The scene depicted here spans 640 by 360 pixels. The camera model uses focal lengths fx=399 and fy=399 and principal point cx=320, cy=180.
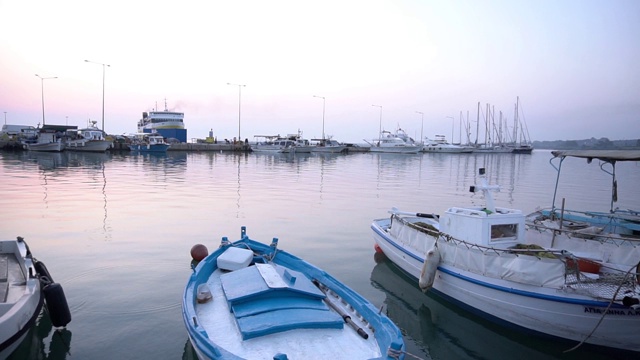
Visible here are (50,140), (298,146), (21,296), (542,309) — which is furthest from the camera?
(298,146)

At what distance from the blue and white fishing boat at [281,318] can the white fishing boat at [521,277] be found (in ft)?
12.1

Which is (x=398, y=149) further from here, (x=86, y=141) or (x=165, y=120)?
(x=86, y=141)

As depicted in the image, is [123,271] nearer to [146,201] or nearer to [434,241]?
[434,241]

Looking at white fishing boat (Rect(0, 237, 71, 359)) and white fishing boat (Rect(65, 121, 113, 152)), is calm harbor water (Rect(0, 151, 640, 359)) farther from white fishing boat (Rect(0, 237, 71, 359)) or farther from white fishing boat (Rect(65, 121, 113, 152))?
white fishing boat (Rect(65, 121, 113, 152))

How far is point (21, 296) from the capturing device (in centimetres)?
737

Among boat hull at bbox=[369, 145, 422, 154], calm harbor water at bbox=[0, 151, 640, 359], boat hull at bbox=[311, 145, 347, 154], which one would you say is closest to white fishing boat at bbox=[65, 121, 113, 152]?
calm harbor water at bbox=[0, 151, 640, 359]

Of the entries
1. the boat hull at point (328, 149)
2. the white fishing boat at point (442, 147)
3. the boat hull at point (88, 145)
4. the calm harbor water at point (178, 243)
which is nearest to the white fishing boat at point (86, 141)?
the boat hull at point (88, 145)

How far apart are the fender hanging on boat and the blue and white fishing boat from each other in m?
3.20

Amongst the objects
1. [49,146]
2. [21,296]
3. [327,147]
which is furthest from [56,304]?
[327,147]

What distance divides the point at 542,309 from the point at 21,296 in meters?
10.3

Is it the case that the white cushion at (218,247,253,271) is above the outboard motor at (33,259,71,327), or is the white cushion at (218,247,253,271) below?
above

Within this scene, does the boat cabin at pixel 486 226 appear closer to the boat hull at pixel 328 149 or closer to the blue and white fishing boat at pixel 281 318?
the blue and white fishing boat at pixel 281 318

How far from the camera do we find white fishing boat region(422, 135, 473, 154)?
404 feet

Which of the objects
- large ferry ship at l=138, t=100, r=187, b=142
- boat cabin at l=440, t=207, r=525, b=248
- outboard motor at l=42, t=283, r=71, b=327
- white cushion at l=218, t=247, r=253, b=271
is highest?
large ferry ship at l=138, t=100, r=187, b=142
